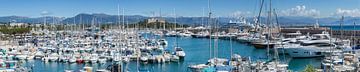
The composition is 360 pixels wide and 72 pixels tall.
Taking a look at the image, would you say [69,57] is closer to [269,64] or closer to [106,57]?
[106,57]

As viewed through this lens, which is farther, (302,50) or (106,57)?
(302,50)

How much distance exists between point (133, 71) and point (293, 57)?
51.1ft

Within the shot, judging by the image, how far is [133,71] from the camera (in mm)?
33312

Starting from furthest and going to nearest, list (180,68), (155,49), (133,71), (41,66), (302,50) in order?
(155,49), (302,50), (41,66), (180,68), (133,71)

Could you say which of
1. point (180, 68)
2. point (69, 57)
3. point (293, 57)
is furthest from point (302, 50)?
point (69, 57)

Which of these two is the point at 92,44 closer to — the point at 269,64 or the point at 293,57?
the point at 293,57

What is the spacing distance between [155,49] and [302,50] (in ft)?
46.5

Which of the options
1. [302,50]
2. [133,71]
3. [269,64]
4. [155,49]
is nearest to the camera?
[269,64]

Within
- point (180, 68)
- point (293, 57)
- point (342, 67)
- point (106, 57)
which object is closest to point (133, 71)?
point (180, 68)

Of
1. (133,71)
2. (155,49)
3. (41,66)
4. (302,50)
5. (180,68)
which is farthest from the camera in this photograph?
(155,49)

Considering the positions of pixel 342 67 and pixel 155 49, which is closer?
pixel 342 67

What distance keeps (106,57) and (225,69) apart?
1438cm

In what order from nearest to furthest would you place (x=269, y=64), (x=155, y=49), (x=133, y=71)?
(x=269, y=64), (x=133, y=71), (x=155, y=49)

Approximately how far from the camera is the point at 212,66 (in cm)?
2806
